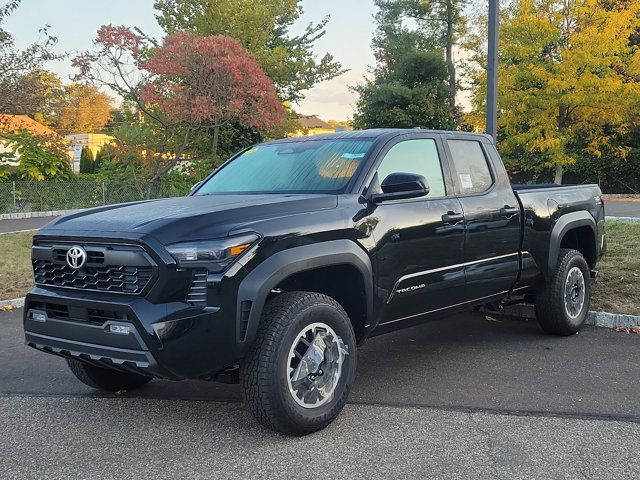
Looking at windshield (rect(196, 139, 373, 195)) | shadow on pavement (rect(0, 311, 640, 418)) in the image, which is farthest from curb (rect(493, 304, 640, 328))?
windshield (rect(196, 139, 373, 195))

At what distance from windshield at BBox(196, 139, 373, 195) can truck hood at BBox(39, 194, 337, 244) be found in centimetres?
26

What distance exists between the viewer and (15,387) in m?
5.02

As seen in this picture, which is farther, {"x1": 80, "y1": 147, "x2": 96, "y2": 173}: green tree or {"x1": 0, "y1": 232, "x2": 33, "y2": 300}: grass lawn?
{"x1": 80, "y1": 147, "x2": 96, "y2": 173}: green tree

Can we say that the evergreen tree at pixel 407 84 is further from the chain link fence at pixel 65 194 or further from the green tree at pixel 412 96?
the chain link fence at pixel 65 194

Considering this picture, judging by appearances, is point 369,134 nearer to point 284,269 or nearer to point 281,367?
point 284,269

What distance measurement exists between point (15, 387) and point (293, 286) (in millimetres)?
2481

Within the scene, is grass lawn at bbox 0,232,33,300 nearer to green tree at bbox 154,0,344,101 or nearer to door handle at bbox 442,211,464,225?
door handle at bbox 442,211,464,225

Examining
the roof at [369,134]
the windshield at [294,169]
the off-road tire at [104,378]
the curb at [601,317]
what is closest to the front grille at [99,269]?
the off-road tire at [104,378]

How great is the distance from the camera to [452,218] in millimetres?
4980

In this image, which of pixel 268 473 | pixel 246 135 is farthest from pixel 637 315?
pixel 246 135

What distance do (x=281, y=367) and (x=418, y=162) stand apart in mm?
2132

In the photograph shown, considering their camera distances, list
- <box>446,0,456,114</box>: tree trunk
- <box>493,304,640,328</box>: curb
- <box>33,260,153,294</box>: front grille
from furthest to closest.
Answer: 1. <box>446,0,456,114</box>: tree trunk
2. <box>493,304,640,328</box>: curb
3. <box>33,260,153,294</box>: front grille

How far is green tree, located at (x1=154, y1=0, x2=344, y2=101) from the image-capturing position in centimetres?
2206

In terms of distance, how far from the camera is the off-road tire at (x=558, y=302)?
20.0 ft
